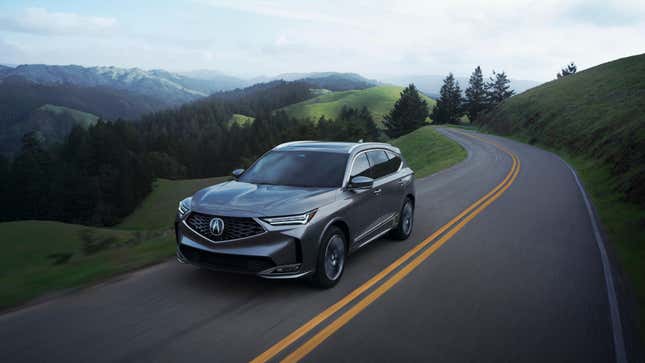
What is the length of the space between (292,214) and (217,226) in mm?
860

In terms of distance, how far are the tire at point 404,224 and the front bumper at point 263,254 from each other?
315 cm

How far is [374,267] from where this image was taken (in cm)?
661

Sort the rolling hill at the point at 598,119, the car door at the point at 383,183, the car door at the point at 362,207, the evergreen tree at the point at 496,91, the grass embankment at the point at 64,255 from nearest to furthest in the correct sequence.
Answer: the grass embankment at the point at 64,255
the car door at the point at 362,207
the car door at the point at 383,183
the rolling hill at the point at 598,119
the evergreen tree at the point at 496,91

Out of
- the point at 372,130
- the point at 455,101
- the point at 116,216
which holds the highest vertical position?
the point at 455,101

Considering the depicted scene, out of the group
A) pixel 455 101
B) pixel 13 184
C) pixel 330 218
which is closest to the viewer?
pixel 330 218

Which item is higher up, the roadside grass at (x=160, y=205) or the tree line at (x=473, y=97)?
→ the tree line at (x=473, y=97)

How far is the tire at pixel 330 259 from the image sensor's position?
5465mm

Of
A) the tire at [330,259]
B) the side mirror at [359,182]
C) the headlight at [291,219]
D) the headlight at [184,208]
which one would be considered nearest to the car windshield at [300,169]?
the side mirror at [359,182]

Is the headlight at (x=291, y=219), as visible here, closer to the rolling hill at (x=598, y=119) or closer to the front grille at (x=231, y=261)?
the front grille at (x=231, y=261)

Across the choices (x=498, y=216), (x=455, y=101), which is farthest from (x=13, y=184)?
(x=498, y=216)

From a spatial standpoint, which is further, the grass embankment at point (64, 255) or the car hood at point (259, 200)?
the grass embankment at point (64, 255)

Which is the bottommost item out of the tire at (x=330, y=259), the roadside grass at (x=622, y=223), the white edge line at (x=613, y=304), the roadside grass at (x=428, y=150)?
the roadside grass at (x=428, y=150)

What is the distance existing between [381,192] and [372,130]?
102848 millimetres

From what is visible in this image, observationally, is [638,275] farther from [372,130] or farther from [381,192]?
[372,130]
